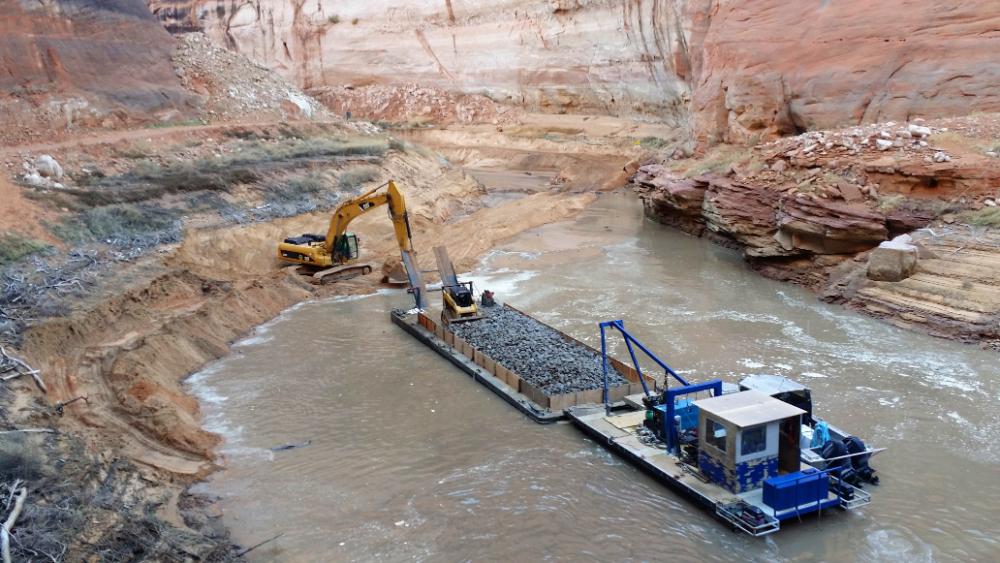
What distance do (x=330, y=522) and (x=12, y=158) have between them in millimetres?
17663

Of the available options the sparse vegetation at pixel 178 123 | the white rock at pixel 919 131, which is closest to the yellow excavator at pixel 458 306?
the white rock at pixel 919 131

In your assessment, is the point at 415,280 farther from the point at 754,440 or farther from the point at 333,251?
the point at 754,440

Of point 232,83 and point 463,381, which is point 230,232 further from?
point 232,83

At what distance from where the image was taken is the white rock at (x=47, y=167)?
2234 centimetres

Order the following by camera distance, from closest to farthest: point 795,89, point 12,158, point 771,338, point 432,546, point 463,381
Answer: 1. point 432,546
2. point 463,381
3. point 771,338
4. point 12,158
5. point 795,89

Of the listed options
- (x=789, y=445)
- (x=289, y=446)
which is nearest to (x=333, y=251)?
(x=289, y=446)

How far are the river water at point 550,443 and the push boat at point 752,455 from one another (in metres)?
0.31

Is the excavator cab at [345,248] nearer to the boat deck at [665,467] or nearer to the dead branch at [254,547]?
the boat deck at [665,467]

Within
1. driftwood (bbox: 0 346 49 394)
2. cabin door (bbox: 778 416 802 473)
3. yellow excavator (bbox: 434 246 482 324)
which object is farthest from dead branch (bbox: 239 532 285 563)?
yellow excavator (bbox: 434 246 482 324)

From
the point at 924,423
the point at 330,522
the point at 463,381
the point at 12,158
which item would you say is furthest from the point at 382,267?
the point at 924,423

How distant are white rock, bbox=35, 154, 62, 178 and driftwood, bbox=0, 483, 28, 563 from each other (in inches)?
647

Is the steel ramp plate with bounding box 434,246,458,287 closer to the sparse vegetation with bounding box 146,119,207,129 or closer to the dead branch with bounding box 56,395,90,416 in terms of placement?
the dead branch with bounding box 56,395,90,416

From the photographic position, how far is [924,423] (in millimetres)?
13453

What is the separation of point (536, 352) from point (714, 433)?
5453mm
